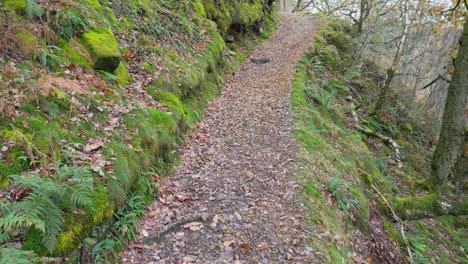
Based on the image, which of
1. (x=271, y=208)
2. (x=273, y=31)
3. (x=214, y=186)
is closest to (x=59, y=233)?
(x=214, y=186)

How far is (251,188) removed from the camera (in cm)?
547

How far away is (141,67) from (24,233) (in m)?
4.87

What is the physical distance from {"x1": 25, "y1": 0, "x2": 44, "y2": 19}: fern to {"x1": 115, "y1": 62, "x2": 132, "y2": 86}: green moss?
5.40 feet

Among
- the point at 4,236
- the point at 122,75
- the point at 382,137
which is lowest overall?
the point at 382,137

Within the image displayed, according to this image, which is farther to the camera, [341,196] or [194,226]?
[341,196]

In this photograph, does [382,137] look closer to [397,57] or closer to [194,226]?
[397,57]

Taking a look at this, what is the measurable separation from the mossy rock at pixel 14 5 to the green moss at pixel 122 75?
1.88 metres

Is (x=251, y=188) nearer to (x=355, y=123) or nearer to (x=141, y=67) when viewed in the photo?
(x=141, y=67)

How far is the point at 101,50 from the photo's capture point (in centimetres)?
606

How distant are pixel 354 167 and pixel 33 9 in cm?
776

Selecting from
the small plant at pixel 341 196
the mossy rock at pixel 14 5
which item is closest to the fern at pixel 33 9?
the mossy rock at pixel 14 5

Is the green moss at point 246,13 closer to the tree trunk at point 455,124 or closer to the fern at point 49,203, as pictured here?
the tree trunk at point 455,124

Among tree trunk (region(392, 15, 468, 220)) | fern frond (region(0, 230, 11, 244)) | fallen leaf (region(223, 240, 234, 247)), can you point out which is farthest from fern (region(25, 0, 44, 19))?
tree trunk (region(392, 15, 468, 220))

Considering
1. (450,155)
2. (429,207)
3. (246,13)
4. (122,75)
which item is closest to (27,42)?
(122,75)
